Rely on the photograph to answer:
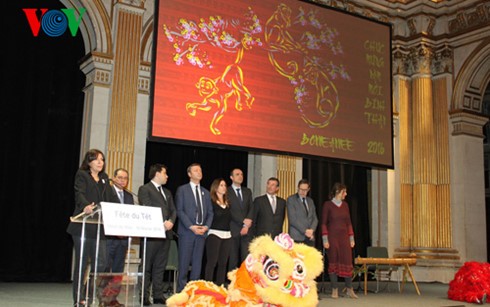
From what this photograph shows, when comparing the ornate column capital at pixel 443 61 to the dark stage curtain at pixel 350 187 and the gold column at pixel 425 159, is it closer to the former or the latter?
the gold column at pixel 425 159

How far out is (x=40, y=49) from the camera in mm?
7984

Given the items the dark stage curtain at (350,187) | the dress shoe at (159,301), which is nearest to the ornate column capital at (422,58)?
the dark stage curtain at (350,187)

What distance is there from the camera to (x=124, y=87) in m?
7.94

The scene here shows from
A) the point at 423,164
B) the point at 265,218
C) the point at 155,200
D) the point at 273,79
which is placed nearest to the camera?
the point at 155,200

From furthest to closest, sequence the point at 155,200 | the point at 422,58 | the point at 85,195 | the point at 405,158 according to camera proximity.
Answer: the point at 422,58 → the point at 405,158 → the point at 155,200 → the point at 85,195

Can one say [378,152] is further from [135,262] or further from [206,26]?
[135,262]

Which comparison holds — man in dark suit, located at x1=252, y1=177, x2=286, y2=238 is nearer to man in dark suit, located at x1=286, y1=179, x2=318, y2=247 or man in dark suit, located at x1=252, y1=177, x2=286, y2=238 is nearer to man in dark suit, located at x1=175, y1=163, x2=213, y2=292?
man in dark suit, located at x1=286, y1=179, x2=318, y2=247

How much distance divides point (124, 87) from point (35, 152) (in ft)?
4.99

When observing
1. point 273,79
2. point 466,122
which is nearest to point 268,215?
point 273,79

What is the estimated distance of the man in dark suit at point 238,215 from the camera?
6184mm

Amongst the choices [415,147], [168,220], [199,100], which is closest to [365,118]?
[415,147]

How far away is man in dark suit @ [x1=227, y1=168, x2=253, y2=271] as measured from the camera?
6184mm

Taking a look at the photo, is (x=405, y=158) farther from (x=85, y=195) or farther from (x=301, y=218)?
(x=85, y=195)

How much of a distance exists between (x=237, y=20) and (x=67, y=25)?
8.05 ft
